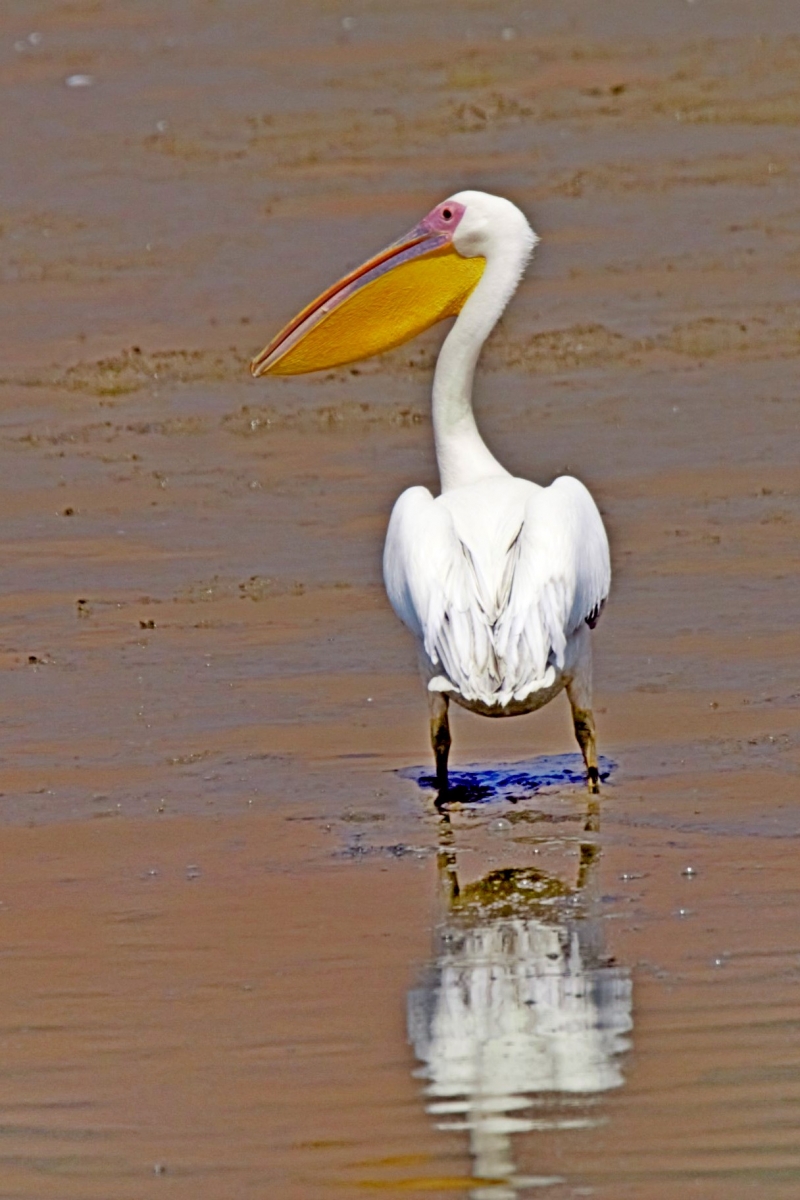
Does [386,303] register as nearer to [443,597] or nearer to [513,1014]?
[443,597]

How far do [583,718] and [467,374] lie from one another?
1279 mm

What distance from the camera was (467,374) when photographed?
743 cm

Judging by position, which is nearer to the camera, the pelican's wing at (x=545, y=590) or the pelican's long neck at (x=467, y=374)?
the pelican's wing at (x=545, y=590)

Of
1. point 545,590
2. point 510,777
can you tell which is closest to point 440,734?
point 510,777

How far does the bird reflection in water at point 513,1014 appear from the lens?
4441 millimetres

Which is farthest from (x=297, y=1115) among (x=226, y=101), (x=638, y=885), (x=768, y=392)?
(x=226, y=101)

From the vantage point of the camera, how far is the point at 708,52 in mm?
19078

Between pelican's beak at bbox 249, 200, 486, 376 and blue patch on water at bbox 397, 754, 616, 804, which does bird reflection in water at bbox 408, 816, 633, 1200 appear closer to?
blue patch on water at bbox 397, 754, 616, 804

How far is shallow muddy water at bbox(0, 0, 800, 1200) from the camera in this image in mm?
4574

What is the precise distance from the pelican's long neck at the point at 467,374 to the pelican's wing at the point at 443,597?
525mm

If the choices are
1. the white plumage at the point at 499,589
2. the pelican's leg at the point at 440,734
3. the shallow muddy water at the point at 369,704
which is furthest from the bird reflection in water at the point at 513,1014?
the pelican's leg at the point at 440,734

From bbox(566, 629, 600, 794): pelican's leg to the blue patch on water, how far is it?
0.06 metres

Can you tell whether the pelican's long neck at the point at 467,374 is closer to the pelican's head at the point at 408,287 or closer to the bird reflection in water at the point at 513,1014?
the pelican's head at the point at 408,287

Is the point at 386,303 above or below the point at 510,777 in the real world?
above
